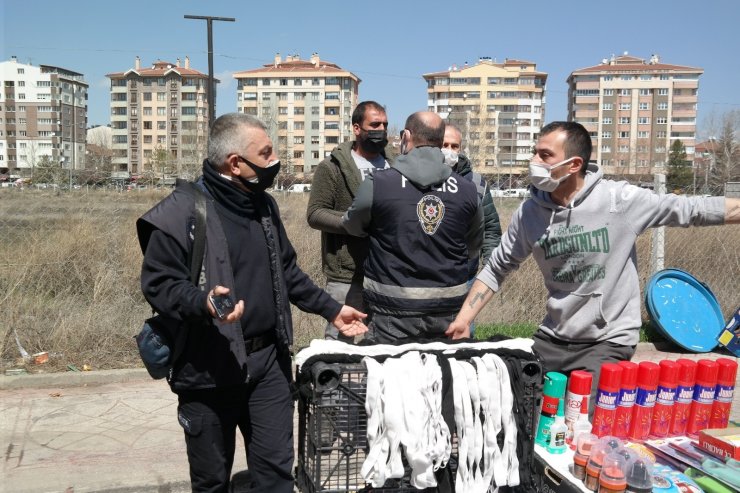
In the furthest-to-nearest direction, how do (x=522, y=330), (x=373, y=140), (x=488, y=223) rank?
(x=522, y=330)
(x=488, y=223)
(x=373, y=140)

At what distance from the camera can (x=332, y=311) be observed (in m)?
3.22

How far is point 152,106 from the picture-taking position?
110 meters

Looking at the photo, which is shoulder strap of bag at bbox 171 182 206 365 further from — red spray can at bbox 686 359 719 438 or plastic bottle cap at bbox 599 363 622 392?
red spray can at bbox 686 359 719 438

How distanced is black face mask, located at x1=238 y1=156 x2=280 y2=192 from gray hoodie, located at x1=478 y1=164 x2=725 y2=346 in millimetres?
1345

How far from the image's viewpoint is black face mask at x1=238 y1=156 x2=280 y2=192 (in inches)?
112

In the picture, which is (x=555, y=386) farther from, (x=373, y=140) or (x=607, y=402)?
(x=373, y=140)

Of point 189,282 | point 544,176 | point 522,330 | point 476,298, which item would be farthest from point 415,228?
point 522,330

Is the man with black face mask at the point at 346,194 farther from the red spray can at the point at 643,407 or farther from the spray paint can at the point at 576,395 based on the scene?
the red spray can at the point at 643,407

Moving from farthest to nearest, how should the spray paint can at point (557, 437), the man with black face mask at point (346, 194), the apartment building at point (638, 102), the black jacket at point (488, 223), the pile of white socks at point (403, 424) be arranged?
the apartment building at point (638, 102) < the black jacket at point (488, 223) < the man with black face mask at point (346, 194) < the spray paint can at point (557, 437) < the pile of white socks at point (403, 424)

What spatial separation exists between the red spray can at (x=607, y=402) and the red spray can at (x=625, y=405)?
0.07 feet

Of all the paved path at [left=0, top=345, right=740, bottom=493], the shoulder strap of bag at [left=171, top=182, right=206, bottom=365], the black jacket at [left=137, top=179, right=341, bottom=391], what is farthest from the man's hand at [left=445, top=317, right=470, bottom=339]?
the paved path at [left=0, top=345, right=740, bottom=493]

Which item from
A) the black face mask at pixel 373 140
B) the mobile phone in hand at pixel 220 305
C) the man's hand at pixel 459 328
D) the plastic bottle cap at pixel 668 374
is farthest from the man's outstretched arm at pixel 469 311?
the black face mask at pixel 373 140

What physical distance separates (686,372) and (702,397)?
0.51 feet

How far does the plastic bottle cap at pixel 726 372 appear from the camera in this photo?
2.62 metres
